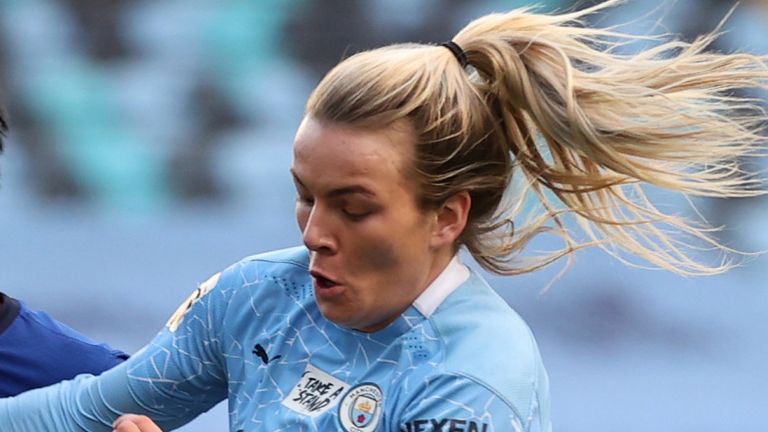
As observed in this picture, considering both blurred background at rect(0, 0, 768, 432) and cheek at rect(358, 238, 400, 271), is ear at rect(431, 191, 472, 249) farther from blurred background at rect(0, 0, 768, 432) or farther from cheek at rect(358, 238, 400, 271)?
blurred background at rect(0, 0, 768, 432)

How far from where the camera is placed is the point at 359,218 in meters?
1.84

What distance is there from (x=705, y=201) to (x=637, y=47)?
77cm

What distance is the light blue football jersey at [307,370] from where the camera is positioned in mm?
1787

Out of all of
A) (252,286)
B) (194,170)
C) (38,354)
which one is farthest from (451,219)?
(194,170)

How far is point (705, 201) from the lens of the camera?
4902mm

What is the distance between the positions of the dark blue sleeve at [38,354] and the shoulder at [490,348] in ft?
2.31

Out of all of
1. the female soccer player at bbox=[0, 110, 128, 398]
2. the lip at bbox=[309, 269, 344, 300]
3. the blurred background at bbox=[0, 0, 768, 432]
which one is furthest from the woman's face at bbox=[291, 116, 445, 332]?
the blurred background at bbox=[0, 0, 768, 432]

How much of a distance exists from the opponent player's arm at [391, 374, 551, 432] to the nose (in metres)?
0.22

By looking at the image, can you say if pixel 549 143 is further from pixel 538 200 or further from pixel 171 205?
pixel 171 205

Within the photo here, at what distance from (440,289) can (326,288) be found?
6.2 inches

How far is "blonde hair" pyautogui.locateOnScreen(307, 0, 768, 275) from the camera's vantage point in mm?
1887

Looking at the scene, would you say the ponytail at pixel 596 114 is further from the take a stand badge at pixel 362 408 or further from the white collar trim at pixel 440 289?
the take a stand badge at pixel 362 408

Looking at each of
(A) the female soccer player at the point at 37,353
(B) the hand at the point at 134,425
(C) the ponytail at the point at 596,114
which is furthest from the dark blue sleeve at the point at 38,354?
(C) the ponytail at the point at 596,114

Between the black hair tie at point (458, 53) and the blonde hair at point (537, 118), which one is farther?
the black hair tie at point (458, 53)
